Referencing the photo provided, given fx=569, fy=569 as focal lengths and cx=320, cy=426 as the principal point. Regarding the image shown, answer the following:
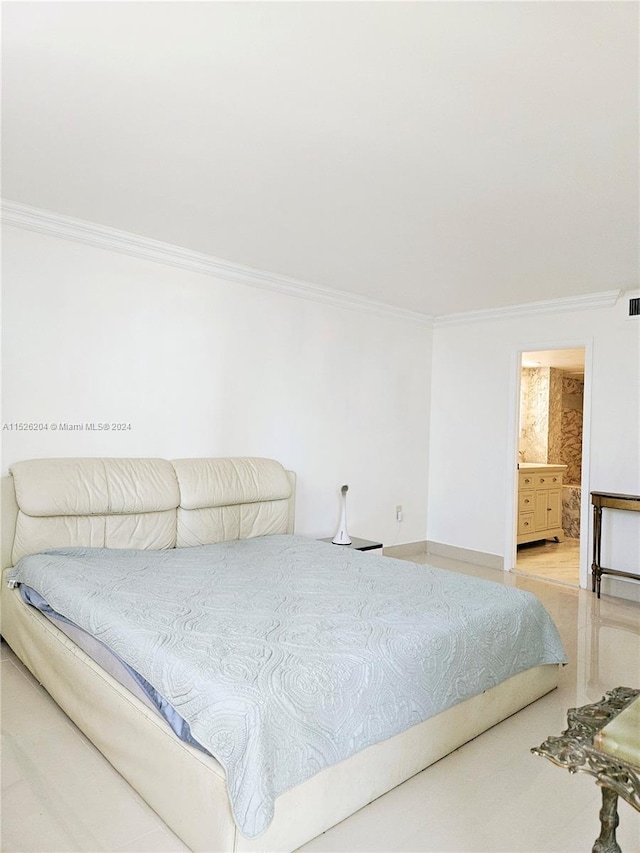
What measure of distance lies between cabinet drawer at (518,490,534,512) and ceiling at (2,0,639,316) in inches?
122

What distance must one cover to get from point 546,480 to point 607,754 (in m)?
5.76

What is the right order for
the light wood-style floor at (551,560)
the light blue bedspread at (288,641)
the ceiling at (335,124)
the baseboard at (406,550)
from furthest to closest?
the baseboard at (406,550)
the light wood-style floor at (551,560)
the ceiling at (335,124)
the light blue bedspread at (288,641)

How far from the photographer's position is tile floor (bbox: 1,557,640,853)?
5.68ft

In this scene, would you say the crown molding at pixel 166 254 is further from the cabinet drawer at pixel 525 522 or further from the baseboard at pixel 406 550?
Result: the cabinet drawer at pixel 525 522

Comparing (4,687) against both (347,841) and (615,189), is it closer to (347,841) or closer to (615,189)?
(347,841)

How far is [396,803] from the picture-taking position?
192 centimetres

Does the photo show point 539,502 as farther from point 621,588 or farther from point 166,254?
point 166,254

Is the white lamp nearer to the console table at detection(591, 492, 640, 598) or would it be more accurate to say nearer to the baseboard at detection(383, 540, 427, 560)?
the baseboard at detection(383, 540, 427, 560)

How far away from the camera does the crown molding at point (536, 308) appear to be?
15.4ft

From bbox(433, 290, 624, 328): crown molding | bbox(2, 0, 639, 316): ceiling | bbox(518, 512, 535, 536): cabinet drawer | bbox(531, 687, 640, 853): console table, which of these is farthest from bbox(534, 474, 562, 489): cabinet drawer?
bbox(531, 687, 640, 853): console table

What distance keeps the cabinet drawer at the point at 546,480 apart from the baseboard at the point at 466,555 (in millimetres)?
1494

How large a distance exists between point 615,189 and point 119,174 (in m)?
2.41

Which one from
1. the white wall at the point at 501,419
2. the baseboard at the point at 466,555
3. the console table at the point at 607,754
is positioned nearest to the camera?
the console table at the point at 607,754

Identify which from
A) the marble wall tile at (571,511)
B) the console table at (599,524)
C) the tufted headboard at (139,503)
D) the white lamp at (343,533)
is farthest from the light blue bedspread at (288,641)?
the marble wall tile at (571,511)
